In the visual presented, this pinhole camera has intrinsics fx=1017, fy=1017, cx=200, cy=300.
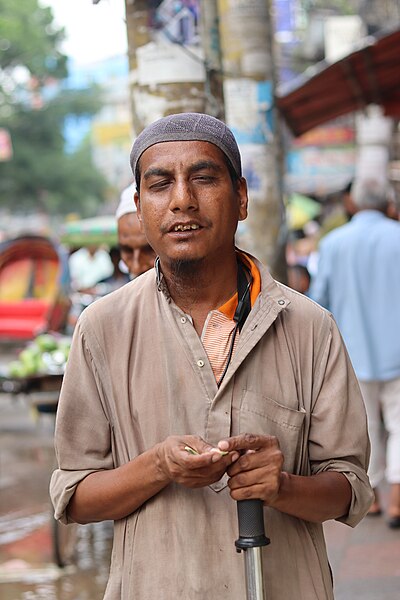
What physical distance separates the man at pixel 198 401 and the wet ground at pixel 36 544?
3.32m

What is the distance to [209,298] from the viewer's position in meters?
2.13

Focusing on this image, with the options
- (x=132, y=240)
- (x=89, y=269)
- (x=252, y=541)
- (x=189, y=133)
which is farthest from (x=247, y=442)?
(x=89, y=269)

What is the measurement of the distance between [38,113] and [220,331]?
34984 mm

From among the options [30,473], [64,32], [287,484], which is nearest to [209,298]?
[287,484]

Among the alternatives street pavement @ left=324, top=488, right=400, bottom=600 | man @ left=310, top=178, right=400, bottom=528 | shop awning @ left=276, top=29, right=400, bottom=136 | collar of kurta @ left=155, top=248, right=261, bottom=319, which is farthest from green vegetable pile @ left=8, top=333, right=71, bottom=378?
collar of kurta @ left=155, top=248, right=261, bottom=319

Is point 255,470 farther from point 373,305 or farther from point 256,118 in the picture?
point 373,305

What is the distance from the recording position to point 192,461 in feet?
5.94

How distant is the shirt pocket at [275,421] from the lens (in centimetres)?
202

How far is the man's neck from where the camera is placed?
2094 mm

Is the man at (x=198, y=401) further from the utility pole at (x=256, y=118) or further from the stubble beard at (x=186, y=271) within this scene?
the utility pole at (x=256, y=118)

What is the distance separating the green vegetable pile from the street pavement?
1.93 m

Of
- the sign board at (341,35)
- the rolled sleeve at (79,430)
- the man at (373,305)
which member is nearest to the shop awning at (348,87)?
the man at (373,305)

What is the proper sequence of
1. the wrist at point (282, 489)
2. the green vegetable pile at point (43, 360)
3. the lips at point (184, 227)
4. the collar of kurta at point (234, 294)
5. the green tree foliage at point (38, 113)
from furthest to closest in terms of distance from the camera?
1. the green tree foliage at point (38, 113)
2. the green vegetable pile at point (43, 360)
3. the collar of kurta at point (234, 294)
4. the lips at point (184, 227)
5. the wrist at point (282, 489)

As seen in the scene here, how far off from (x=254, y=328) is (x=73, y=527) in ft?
13.3
